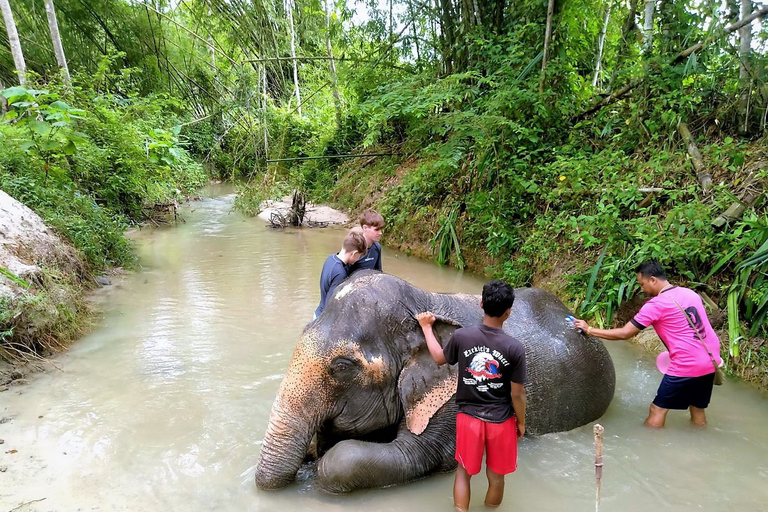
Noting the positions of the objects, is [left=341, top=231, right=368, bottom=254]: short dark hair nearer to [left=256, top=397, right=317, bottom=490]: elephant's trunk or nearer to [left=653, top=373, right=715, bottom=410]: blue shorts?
[left=256, top=397, right=317, bottom=490]: elephant's trunk

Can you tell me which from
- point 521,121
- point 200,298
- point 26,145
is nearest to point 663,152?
point 521,121

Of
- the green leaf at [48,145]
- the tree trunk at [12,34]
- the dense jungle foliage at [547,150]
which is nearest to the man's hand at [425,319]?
the dense jungle foliage at [547,150]

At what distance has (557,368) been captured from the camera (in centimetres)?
328

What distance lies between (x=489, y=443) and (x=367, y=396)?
2.28 feet

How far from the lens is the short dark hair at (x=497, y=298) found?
7.64ft

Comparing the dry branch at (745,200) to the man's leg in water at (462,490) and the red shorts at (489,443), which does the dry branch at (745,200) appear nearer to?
Result: the red shorts at (489,443)

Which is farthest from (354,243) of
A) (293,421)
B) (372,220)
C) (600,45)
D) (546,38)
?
(600,45)

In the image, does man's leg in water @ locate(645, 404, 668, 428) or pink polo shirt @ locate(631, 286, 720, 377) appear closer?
pink polo shirt @ locate(631, 286, 720, 377)

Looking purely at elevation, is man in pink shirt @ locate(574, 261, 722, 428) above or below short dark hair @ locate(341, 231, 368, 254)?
below

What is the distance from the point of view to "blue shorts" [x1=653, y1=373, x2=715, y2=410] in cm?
334

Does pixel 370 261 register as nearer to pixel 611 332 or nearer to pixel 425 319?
pixel 425 319

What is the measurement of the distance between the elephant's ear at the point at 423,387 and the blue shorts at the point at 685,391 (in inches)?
64.5

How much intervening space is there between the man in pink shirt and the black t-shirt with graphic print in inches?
47.1

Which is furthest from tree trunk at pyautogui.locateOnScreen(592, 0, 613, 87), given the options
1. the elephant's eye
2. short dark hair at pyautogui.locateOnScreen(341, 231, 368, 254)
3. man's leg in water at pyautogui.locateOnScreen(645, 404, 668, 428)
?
the elephant's eye
